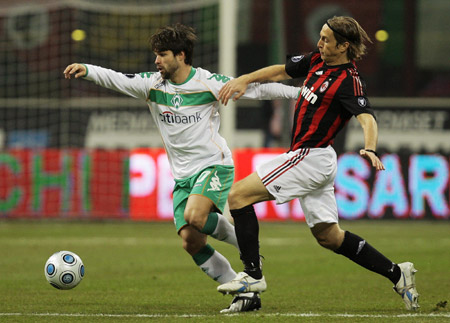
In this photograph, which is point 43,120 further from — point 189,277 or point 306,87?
point 306,87

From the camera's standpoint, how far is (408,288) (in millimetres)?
6477

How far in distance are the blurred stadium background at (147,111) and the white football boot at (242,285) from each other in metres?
8.77

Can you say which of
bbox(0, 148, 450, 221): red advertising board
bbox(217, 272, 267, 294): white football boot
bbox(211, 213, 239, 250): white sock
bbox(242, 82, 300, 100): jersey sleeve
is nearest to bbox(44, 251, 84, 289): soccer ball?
bbox(211, 213, 239, 250): white sock

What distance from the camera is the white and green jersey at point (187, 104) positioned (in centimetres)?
693

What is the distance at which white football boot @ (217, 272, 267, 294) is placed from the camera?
6227 mm

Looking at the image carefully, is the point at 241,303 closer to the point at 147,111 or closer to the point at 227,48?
the point at 227,48

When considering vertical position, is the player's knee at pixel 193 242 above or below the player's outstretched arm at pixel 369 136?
below

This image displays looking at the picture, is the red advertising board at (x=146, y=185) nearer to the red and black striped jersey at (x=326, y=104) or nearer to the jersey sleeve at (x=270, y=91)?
the jersey sleeve at (x=270, y=91)

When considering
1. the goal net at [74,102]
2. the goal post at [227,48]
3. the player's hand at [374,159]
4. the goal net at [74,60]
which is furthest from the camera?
the goal net at [74,60]

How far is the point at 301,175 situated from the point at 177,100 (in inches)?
45.1

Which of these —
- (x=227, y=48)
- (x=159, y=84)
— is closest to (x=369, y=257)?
(x=159, y=84)

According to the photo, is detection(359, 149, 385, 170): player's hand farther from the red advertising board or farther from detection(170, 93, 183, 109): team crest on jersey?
the red advertising board

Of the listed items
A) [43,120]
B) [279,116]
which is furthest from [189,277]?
[43,120]

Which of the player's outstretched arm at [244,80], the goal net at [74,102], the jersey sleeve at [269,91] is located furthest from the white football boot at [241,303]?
the goal net at [74,102]
